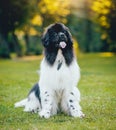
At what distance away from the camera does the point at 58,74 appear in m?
9.43

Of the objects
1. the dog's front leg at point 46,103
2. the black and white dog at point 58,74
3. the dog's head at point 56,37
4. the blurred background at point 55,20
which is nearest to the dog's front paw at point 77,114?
the black and white dog at point 58,74

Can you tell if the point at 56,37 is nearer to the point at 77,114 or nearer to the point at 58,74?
the point at 58,74

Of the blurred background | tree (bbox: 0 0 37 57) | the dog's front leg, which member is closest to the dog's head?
the dog's front leg

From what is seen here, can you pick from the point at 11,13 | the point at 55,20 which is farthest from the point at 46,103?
the point at 55,20

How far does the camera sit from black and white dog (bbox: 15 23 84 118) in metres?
9.36

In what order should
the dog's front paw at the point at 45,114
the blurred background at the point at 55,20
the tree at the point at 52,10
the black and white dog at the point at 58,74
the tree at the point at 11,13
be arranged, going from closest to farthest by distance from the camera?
the black and white dog at the point at 58,74, the dog's front paw at the point at 45,114, the tree at the point at 11,13, the blurred background at the point at 55,20, the tree at the point at 52,10

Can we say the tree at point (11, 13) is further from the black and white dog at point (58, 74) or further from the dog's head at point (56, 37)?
the dog's head at point (56, 37)

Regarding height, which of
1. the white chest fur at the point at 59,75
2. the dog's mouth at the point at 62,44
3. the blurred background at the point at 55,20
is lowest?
the blurred background at the point at 55,20

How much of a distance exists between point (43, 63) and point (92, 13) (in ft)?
159

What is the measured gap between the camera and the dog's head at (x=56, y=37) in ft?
30.4

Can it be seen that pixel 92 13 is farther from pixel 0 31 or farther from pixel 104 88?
pixel 104 88

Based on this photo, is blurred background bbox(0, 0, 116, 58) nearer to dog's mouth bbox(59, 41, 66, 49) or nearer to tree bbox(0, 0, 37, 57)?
tree bbox(0, 0, 37, 57)

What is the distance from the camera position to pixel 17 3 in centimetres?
4938

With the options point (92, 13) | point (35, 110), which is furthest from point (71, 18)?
point (35, 110)
